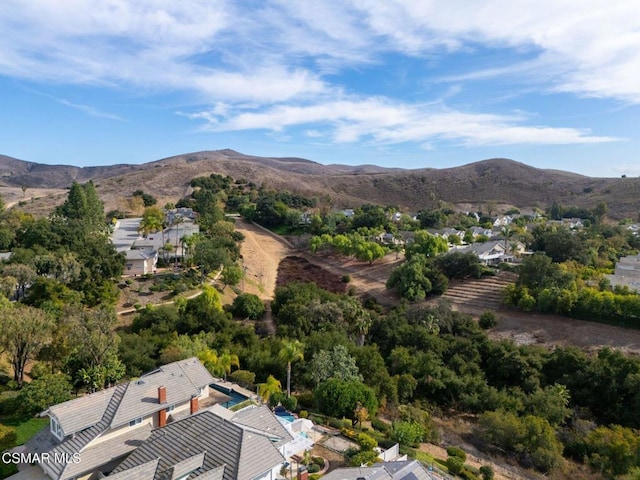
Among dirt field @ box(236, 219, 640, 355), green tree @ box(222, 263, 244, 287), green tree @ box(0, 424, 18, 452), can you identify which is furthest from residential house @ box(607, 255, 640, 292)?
green tree @ box(0, 424, 18, 452)

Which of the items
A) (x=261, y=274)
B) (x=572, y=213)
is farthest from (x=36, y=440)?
(x=572, y=213)

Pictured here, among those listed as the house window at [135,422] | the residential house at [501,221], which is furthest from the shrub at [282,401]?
the residential house at [501,221]

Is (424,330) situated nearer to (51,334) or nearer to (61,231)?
(51,334)

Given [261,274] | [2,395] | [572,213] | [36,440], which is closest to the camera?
[36,440]

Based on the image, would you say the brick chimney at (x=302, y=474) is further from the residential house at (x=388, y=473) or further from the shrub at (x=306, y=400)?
the shrub at (x=306, y=400)

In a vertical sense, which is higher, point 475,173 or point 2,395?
point 475,173

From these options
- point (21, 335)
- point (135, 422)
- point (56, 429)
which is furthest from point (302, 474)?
point (21, 335)

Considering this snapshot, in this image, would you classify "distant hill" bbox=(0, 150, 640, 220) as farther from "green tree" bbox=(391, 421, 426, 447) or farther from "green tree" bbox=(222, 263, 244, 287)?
"green tree" bbox=(391, 421, 426, 447)

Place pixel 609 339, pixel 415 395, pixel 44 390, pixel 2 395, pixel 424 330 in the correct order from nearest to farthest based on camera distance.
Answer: pixel 44 390, pixel 2 395, pixel 415 395, pixel 424 330, pixel 609 339
